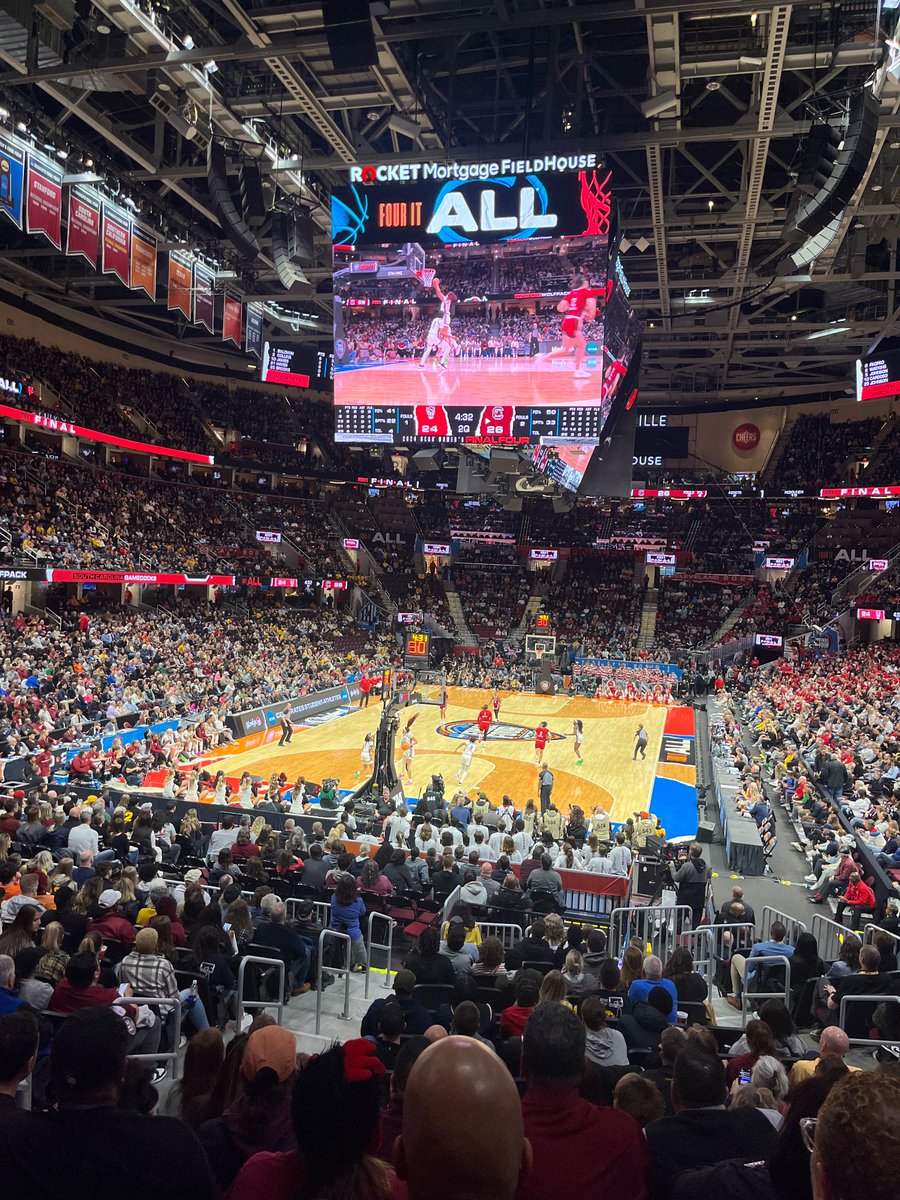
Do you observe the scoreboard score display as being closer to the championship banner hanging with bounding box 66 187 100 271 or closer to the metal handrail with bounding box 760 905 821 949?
the championship banner hanging with bounding box 66 187 100 271

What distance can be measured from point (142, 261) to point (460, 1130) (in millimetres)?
20204

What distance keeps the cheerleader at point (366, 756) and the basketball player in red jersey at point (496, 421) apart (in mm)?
9566

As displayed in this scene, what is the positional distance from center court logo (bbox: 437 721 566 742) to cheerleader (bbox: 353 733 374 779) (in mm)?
3690

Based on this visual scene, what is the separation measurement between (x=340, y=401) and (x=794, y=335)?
23.3 metres

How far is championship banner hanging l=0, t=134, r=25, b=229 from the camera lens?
14.5 meters

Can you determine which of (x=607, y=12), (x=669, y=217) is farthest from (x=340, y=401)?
(x=669, y=217)

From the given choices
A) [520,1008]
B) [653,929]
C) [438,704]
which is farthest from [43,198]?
[438,704]

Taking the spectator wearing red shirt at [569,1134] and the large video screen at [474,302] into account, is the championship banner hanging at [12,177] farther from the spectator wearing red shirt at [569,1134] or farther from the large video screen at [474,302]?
the spectator wearing red shirt at [569,1134]

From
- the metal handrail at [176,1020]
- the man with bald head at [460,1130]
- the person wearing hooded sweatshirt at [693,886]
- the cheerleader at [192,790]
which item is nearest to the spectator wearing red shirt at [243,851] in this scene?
the metal handrail at [176,1020]

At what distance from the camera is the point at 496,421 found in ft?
55.0

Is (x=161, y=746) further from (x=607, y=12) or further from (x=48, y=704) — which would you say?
(x=607, y=12)

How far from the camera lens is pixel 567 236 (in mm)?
14977

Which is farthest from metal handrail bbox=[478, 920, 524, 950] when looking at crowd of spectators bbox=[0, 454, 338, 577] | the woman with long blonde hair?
crowd of spectators bbox=[0, 454, 338, 577]

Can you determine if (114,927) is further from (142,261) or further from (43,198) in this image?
(142,261)
